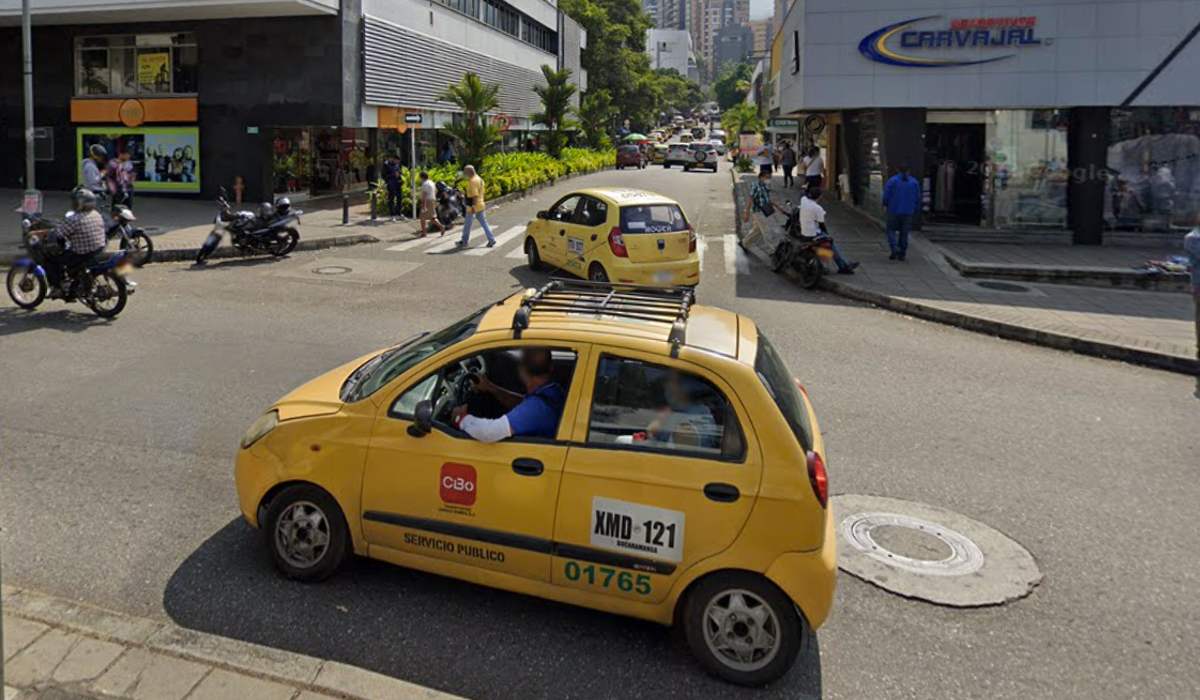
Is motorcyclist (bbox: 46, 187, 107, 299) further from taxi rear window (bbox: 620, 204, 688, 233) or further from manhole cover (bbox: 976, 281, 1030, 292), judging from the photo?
manhole cover (bbox: 976, 281, 1030, 292)

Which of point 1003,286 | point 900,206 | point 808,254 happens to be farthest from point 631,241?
point 1003,286

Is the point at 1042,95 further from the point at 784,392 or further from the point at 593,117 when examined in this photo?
the point at 593,117

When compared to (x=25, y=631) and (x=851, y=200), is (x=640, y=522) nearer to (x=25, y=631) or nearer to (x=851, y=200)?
(x=25, y=631)

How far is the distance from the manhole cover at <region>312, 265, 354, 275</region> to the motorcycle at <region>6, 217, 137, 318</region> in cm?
430

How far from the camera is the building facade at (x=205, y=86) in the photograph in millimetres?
24016

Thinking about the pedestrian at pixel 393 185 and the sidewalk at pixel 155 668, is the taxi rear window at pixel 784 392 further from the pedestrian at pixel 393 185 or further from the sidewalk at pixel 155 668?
the pedestrian at pixel 393 185

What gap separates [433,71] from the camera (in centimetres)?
3117

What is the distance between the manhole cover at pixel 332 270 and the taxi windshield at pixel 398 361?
10.7m

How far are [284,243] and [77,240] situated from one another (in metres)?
6.14

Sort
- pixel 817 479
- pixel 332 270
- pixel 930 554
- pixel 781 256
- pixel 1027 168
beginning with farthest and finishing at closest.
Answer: pixel 1027 168
pixel 781 256
pixel 332 270
pixel 930 554
pixel 817 479

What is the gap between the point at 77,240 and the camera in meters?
10.5

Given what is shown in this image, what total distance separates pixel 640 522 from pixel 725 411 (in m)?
0.63

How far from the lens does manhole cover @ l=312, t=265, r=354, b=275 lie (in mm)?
15133

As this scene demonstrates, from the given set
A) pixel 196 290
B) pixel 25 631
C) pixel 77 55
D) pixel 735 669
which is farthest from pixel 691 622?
pixel 77 55
